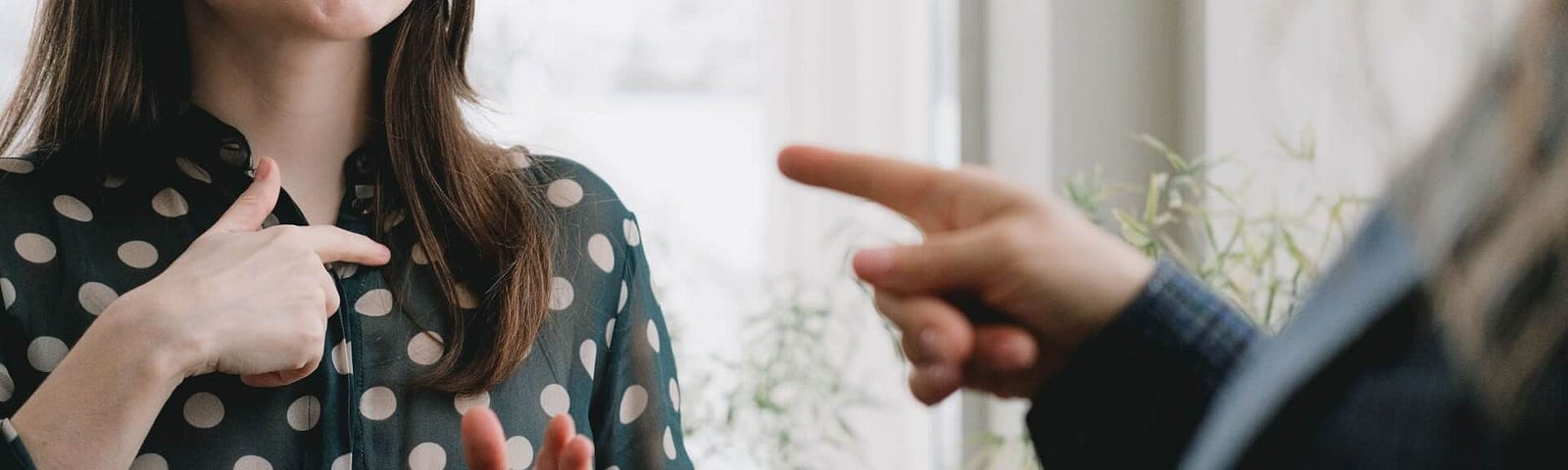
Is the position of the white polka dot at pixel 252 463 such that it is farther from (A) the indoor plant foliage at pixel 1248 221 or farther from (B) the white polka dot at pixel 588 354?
(A) the indoor plant foliage at pixel 1248 221

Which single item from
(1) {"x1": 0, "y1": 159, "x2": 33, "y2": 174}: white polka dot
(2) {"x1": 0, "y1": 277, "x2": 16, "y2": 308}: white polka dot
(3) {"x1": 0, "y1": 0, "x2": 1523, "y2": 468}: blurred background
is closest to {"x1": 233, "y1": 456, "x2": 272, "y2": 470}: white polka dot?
(2) {"x1": 0, "y1": 277, "x2": 16, "y2": 308}: white polka dot

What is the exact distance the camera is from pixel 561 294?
3.76 ft

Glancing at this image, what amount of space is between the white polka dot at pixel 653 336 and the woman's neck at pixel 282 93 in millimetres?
304

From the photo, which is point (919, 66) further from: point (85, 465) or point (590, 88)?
point (85, 465)

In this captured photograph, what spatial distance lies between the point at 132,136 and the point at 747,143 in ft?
4.38

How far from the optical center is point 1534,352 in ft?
1.19

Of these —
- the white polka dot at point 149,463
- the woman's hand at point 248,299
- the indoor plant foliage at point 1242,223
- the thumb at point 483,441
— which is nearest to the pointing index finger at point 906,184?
the thumb at point 483,441

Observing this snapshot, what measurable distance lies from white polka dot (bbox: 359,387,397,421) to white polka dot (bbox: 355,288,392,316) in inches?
2.8

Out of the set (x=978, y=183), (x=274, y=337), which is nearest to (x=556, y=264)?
(x=274, y=337)

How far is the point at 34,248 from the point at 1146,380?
2.86 feet

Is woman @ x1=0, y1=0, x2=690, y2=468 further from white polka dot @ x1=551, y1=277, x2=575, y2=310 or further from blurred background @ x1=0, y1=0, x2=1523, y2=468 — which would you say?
blurred background @ x1=0, y1=0, x2=1523, y2=468

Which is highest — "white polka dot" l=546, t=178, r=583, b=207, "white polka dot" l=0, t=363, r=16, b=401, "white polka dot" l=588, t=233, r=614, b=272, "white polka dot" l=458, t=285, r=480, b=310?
"white polka dot" l=546, t=178, r=583, b=207

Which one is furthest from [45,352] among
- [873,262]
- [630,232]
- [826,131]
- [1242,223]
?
[826,131]

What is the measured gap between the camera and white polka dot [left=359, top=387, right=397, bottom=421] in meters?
1.03
